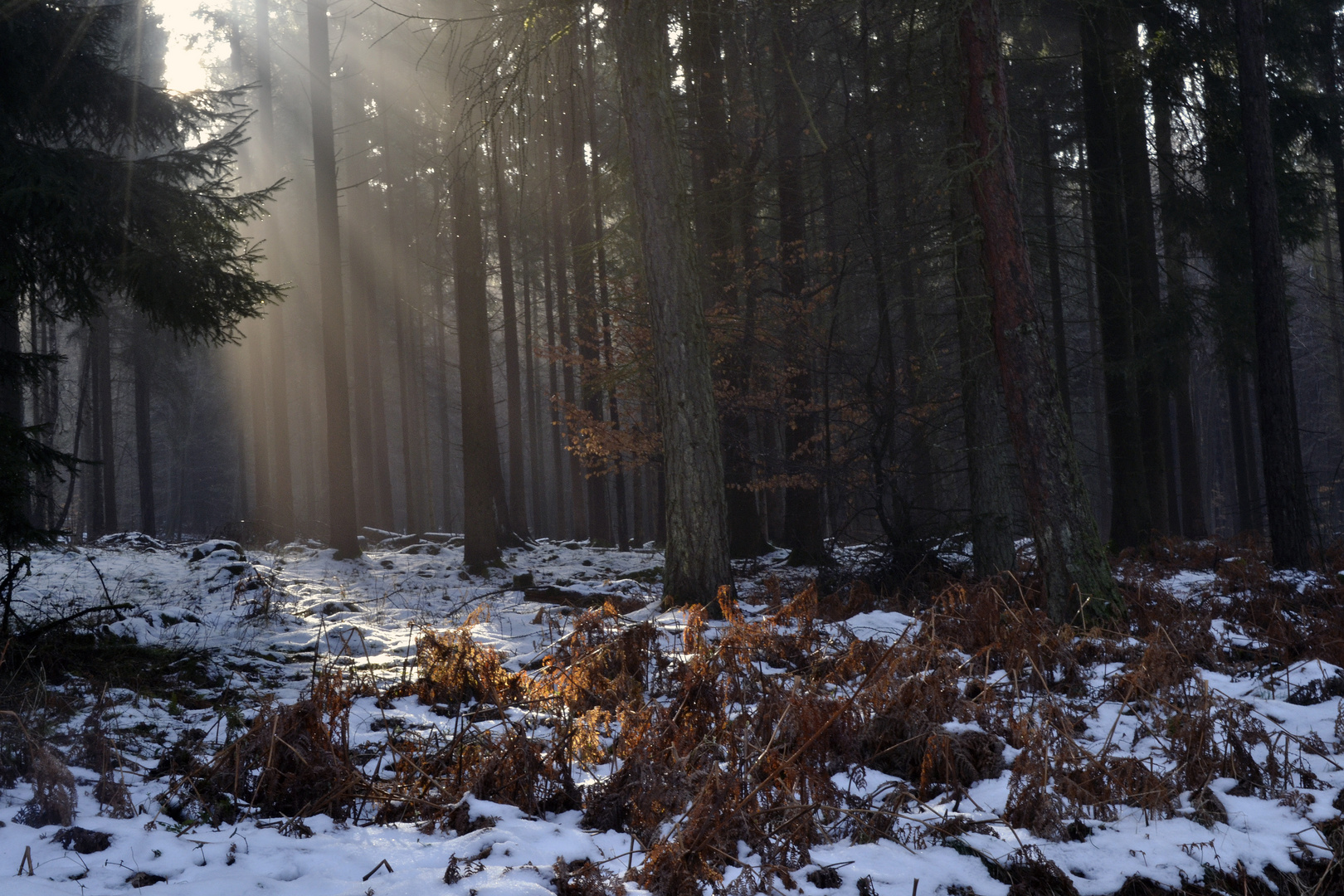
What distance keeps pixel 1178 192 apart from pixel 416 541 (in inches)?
638

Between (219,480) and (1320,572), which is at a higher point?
(219,480)

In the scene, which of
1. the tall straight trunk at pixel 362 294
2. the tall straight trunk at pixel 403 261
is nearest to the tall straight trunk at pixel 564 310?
the tall straight trunk at pixel 403 261

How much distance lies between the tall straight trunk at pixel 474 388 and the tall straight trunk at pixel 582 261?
5.41 ft

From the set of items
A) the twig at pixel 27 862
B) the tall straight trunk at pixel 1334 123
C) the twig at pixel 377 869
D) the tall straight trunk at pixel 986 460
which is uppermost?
the tall straight trunk at pixel 1334 123

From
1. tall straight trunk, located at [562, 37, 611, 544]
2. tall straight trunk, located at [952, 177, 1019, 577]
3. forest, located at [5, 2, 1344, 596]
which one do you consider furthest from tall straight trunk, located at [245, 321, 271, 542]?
tall straight trunk, located at [952, 177, 1019, 577]

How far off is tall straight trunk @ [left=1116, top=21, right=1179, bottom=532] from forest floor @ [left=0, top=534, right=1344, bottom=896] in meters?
8.98

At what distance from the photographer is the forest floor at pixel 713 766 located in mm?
2574

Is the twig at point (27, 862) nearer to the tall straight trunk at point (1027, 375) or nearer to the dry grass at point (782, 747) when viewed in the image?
the dry grass at point (782, 747)

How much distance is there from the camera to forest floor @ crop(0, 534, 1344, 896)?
2.57 m

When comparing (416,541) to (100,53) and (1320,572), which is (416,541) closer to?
(100,53)

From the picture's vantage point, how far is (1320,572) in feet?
30.1

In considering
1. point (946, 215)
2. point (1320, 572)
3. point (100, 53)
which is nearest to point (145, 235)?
point (100, 53)

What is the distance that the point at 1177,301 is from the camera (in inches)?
520

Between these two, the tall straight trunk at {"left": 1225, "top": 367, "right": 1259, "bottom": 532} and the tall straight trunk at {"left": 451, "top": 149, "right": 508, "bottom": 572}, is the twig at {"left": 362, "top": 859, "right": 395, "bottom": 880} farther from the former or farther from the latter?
the tall straight trunk at {"left": 1225, "top": 367, "right": 1259, "bottom": 532}
